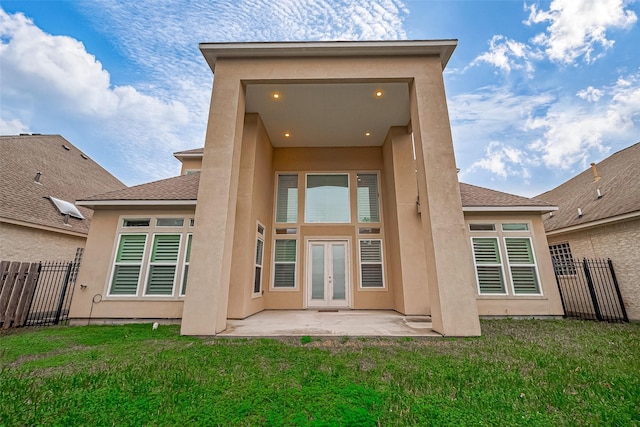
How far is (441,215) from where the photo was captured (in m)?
5.10

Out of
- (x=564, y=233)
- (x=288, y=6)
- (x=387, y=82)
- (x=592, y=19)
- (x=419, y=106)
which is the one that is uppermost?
(x=592, y=19)

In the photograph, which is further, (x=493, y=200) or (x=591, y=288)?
(x=493, y=200)

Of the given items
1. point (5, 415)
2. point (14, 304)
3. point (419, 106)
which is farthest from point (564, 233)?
point (14, 304)

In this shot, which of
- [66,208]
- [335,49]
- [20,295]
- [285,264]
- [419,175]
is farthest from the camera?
[66,208]

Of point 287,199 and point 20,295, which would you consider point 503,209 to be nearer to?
point 287,199

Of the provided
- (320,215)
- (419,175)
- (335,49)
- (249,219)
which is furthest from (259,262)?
(335,49)

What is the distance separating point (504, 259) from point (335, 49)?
24.8 feet

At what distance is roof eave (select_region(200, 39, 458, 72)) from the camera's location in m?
5.86

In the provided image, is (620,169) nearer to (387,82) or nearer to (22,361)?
(387,82)

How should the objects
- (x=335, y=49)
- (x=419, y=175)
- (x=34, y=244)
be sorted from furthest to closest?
(x=34, y=244)
(x=335, y=49)
(x=419, y=175)

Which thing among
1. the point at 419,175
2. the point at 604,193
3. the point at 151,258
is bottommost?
the point at 151,258

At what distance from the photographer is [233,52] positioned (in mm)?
5953

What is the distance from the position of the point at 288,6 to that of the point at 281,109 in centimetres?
343

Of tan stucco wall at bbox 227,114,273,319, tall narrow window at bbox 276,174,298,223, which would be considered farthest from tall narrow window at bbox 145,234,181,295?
tall narrow window at bbox 276,174,298,223
